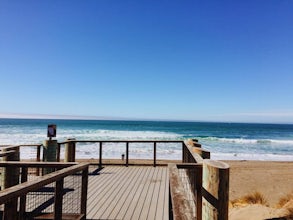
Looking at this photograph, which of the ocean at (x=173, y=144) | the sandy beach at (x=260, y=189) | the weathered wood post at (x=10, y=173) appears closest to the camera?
the weathered wood post at (x=10, y=173)

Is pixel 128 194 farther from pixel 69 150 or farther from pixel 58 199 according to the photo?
pixel 69 150

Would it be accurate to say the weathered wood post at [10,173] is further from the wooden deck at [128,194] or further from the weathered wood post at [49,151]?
the weathered wood post at [49,151]

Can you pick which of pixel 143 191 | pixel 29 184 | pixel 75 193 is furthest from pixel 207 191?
pixel 75 193

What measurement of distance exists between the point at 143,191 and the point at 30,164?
2.58 metres

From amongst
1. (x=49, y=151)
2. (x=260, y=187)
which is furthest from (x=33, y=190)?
(x=260, y=187)

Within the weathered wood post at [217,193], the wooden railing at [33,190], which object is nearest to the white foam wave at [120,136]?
the wooden railing at [33,190]

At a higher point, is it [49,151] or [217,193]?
[217,193]

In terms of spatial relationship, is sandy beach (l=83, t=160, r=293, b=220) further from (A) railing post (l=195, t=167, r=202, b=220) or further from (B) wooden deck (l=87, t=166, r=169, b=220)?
(A) railing post (l=195, t=167, r=202, b=220)

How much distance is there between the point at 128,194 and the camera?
461 centimetres

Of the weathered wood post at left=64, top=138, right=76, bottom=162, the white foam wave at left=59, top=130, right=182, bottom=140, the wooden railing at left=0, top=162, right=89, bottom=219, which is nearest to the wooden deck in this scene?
the wooden railing at left=0, top=162, right=89, bottom=219

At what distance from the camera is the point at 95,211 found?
373cm

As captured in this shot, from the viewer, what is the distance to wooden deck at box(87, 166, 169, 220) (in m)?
3.64

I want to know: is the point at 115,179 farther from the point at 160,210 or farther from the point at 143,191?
the point at 160,210

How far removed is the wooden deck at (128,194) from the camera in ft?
12.0
